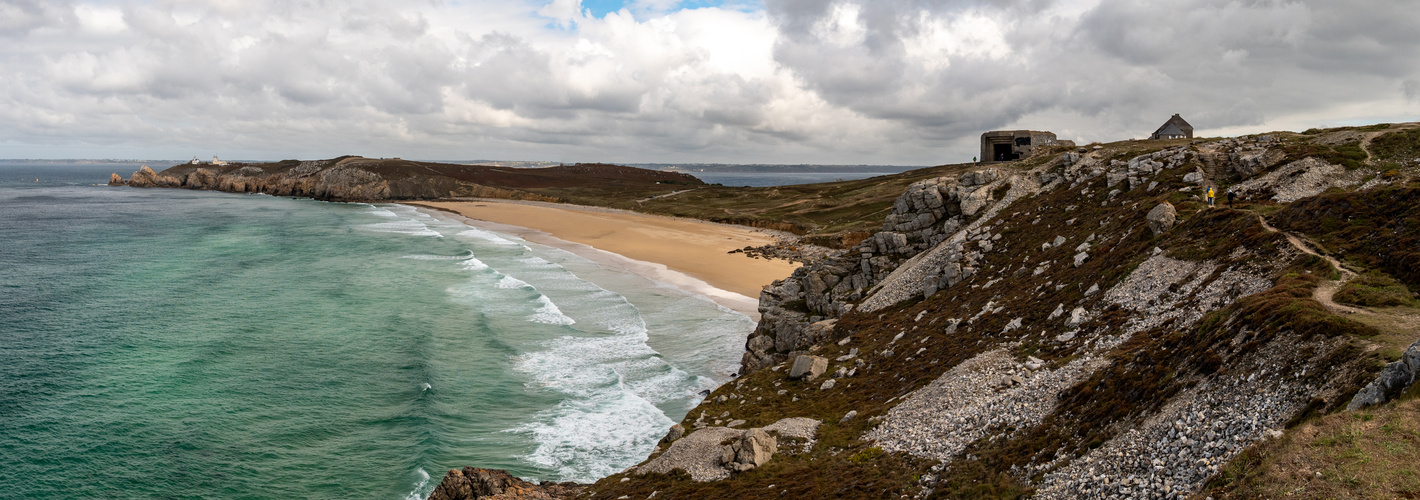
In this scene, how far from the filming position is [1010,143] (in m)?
56.8

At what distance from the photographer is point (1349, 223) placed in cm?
1662

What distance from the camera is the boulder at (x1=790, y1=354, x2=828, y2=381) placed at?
75.3 ft

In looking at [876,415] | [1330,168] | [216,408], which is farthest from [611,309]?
[1330,168]

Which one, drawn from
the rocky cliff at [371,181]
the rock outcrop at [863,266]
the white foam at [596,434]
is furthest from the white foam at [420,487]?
the rocky cliff at [371,181]

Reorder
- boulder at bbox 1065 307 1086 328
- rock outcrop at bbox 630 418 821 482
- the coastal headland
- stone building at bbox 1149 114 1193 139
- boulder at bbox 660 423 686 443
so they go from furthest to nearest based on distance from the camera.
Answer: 1. stone building at bbox 1149 114 1193 139
2. boulder at bbox 660 423 686 443
3. boulder at bbox 1065 307 1086 328
4. rock outcrop at bbox 630 418 821 482
5. the coastal headland

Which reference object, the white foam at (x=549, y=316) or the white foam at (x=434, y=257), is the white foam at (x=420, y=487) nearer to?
the white foam at (x=549, y=316)

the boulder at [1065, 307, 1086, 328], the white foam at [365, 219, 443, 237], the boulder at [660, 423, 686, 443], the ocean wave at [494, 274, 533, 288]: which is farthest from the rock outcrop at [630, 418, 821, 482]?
the white foam at [365, 219, 443, 237]

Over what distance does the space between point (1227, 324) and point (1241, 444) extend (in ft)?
13.3

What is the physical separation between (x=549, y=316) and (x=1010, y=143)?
3939 centimetres

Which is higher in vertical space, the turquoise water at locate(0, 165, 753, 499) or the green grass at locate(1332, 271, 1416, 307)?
the green grass at locate(1332, 271, 1416, 307)

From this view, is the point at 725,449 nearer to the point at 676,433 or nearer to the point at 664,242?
the point at 676,433

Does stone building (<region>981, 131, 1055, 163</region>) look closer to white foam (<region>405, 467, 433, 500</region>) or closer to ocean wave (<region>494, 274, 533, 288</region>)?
ocean wave (<region>494, 274, 533, 288</region>)

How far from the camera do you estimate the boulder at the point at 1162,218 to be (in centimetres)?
2039

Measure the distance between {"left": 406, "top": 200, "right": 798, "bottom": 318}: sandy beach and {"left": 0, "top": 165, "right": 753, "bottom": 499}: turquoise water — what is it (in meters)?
3.72
